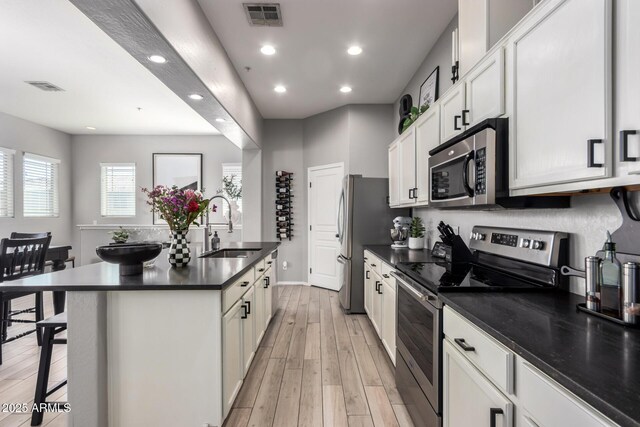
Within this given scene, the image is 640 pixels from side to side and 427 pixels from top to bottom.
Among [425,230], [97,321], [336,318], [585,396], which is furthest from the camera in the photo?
[336,318]

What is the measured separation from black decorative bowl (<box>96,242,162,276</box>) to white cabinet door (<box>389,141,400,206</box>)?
2.50 m

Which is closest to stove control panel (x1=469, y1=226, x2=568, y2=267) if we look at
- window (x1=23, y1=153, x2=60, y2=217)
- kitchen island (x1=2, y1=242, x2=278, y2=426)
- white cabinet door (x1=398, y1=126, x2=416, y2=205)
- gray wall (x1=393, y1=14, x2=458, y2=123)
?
white cabinet door (x1=398, y1=126, x2=416, y2=205)

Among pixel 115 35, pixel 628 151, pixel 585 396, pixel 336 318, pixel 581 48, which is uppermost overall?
pixel 115 35

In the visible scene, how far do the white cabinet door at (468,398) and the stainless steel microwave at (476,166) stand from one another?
2.53 feet

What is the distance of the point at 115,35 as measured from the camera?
6.34 ft

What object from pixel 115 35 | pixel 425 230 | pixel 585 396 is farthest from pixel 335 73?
pixel 585 396

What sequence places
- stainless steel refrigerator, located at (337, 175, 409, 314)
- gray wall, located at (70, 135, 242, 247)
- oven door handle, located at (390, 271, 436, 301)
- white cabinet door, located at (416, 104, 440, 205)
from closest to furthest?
oven door handle, located at (390, 271, 436, 301), white cabinet door, located at (416, 104, 440, 205), stainless steel refrigerator, located at (337, 175, 409, 314), gray wall, located at (70, 135, 242, 247)

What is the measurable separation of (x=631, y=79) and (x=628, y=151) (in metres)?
0.20

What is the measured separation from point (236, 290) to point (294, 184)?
12.5 feet

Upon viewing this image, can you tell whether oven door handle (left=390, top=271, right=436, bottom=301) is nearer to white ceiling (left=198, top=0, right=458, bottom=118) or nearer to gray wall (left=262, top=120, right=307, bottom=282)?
white ceiling (left=198, top=0, right=458, bottom=118)

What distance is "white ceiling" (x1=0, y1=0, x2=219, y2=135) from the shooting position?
276cm

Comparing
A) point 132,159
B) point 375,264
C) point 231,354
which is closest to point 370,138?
point 375,264

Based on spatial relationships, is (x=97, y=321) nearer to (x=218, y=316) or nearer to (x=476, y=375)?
(x=218, y=316)

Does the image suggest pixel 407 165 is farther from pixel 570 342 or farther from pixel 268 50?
pixel 570 342
